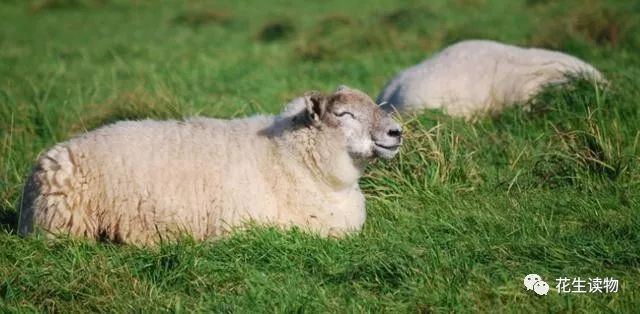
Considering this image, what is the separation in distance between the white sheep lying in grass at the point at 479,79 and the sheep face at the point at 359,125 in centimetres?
223

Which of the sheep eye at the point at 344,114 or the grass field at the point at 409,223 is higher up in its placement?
the sheep eye at the point at 344,114

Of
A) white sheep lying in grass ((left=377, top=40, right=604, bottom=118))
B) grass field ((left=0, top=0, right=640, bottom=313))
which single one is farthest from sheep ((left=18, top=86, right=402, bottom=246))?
white sheep lying in grass ((left=377, top=40, right=604, bottom=118))

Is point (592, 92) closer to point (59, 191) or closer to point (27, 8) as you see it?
point (59, 191)

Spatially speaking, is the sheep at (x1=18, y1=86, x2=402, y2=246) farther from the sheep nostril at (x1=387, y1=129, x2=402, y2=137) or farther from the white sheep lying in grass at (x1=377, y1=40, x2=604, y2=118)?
the white sheep lying in grass at (x1=377, y1=40, x2=604, y2=118)

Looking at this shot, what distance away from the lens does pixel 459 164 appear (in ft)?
21.2

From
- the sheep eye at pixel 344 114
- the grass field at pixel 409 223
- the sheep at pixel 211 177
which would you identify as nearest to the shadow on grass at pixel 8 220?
the grass field at pixel 409 223

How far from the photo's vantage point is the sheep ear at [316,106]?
226 inches

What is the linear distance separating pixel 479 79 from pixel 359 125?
2.86 m

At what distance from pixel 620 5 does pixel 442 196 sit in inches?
412

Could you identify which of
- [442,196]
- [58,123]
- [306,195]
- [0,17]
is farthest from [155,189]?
[0,17]

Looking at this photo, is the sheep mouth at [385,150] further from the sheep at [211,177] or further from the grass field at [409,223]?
the grass field at [409,223]

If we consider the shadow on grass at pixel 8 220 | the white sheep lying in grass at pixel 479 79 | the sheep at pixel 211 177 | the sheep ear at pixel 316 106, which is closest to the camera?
the sheep at pixel 211 177

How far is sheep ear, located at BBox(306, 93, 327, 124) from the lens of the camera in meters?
5.73

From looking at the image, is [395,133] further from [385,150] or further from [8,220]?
[8,220]
